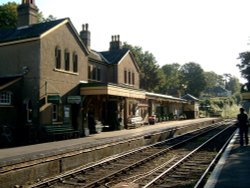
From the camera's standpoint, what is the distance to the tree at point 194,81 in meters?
106

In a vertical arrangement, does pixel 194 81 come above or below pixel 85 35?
above

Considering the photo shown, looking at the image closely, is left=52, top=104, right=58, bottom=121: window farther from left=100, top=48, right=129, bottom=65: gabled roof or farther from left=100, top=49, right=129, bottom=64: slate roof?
left=100, top=49, right=129, bottom=64: slate roof

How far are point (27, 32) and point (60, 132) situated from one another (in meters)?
7.12

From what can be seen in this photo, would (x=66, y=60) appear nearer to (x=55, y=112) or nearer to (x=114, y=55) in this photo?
(x=55, y=112)

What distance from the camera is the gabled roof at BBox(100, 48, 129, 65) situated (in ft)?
116

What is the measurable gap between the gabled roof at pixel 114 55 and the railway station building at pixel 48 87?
16.0 feet

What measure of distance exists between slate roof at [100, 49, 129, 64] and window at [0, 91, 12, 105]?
15.4 metres

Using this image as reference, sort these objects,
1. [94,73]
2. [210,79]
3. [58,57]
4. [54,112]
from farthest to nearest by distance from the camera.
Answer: [210,79] → [94,73] → [58,57] → [54,112]

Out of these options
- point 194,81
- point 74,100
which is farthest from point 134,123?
point 194,81

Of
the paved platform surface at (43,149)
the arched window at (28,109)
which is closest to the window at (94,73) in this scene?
the arched window at (28,109)

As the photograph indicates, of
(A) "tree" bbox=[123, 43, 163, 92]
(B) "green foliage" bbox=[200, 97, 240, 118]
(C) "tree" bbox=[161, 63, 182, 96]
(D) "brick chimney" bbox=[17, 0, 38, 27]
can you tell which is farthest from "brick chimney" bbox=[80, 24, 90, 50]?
(B) "green foliage" bbox=[200, 97, 240, 118]

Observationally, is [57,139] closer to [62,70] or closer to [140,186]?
[62,70]

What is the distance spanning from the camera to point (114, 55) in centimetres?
3697

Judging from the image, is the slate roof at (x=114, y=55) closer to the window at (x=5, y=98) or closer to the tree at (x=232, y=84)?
the window at (x=5, y=98)
